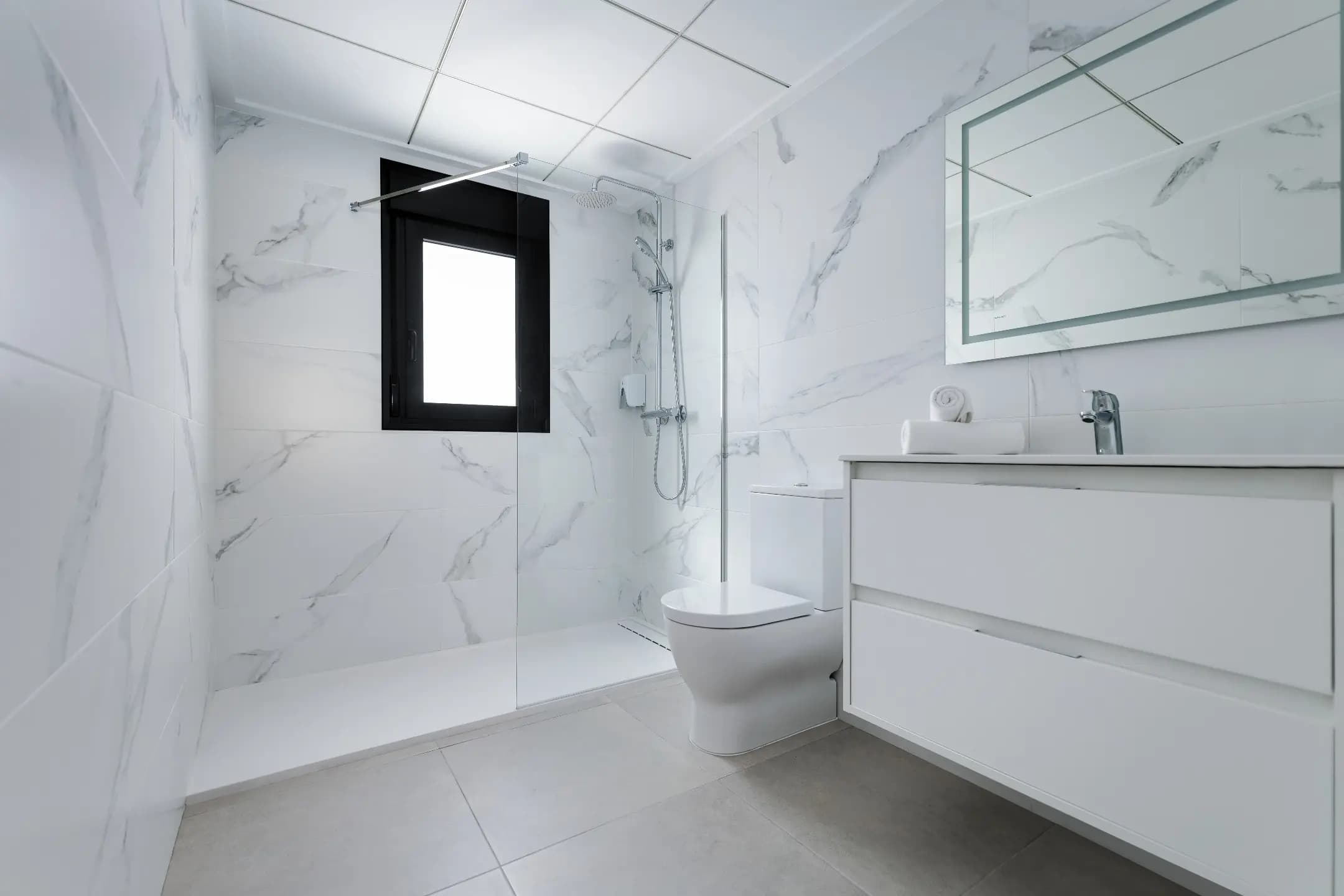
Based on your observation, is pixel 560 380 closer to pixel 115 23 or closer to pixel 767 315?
pixel 767 315

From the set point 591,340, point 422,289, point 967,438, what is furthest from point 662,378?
point 967,438

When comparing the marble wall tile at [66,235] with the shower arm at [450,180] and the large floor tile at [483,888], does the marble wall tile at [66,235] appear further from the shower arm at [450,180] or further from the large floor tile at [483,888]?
the shower arm at [450,180]

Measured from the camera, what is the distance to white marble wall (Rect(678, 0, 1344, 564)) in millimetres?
1192

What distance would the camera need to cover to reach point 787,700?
185cm

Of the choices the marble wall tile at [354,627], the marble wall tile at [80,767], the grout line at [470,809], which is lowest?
the grout line at [470,809]

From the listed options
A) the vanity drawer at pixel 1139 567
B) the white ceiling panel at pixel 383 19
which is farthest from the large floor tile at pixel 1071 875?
the white ceiling panel at pixel 383 19

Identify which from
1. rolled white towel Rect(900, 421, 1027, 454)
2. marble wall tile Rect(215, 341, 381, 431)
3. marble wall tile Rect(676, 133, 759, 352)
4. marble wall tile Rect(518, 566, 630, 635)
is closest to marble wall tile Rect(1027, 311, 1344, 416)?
rolled white towel Rect(900, 421, 1027, 454)

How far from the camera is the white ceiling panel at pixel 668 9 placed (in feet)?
5.80

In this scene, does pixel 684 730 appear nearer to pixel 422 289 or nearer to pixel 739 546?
pixel 739 546

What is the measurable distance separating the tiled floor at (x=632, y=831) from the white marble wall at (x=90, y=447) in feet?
0.79

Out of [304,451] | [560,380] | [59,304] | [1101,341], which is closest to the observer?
[59,304]

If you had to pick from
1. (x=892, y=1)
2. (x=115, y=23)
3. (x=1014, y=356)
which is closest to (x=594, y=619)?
(x=1014, y=356)

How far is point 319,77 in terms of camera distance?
2.10 metres

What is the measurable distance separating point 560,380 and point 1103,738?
1811 mm
